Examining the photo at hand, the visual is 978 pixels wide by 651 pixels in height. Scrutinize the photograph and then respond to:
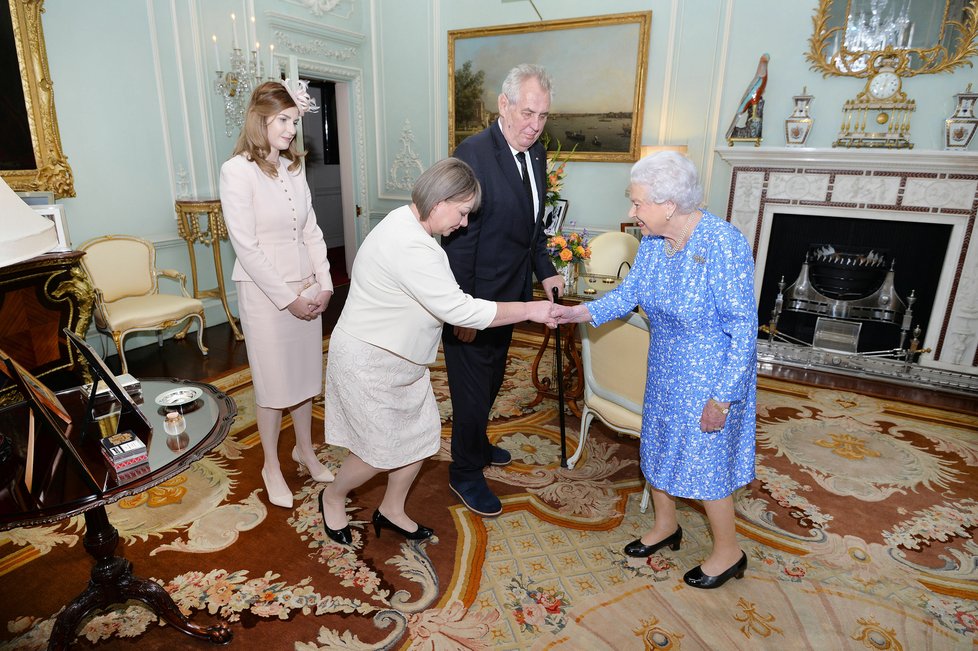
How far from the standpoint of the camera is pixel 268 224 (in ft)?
8.12

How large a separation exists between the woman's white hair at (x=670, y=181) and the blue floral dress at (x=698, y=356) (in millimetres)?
97

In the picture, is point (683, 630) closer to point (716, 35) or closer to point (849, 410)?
point (849, 410)

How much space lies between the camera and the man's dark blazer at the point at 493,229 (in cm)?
243

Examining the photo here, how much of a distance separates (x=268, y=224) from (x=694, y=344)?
179cm

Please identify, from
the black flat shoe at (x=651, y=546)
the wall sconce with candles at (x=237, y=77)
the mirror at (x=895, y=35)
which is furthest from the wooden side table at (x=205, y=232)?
the mirror at (x=895, y=35)

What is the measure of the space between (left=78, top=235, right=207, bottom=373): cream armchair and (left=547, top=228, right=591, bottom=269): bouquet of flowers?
3032 mm

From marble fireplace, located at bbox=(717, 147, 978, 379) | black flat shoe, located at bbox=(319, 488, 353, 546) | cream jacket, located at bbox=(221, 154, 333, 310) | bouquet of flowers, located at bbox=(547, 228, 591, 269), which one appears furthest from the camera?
marble fireplace, located at bbox=(717, 147, 978, 379)

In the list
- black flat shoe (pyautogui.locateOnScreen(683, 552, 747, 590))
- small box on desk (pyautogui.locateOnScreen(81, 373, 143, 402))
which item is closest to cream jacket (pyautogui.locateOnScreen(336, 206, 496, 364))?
small box on desk (pyautogui.locateOnScreen(81, 373, 143, 402))

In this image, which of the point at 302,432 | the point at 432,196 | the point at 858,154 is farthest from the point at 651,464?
the point at 858,154

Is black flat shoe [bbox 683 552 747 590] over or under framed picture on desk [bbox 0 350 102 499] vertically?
under

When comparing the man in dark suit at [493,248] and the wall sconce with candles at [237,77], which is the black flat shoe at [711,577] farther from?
the wall sconce with candles at [237,77]

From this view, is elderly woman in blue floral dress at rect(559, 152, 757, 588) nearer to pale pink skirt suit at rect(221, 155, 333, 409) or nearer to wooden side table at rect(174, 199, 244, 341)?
pale pink skirt suit at rect(221, 155, 333, 409)

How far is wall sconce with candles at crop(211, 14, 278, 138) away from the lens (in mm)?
5285

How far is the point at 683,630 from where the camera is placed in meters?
2.08
